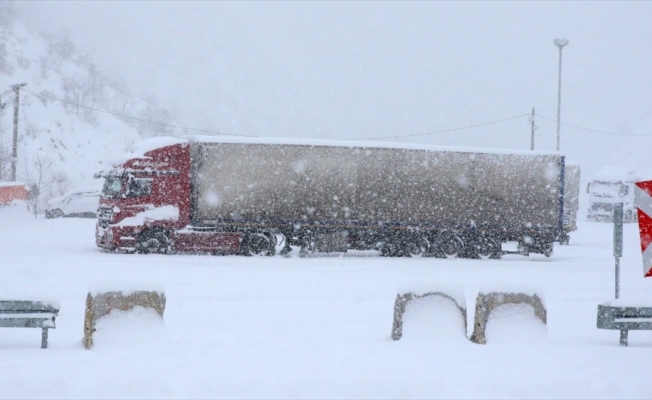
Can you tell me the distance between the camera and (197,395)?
6594 millimetres

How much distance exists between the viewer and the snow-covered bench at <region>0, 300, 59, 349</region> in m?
8.23

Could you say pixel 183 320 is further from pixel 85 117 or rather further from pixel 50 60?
pixel 50 60

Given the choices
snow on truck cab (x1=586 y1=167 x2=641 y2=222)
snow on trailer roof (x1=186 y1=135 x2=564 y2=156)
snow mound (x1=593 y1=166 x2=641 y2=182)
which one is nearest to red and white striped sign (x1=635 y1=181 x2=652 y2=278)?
snow on trailer roof (x1=186 y1=135 x2=564 y2=156)

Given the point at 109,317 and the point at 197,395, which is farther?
the point at 109,317

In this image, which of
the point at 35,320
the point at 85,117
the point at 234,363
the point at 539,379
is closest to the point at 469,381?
the point at 539,379

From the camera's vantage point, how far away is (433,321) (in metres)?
9.11

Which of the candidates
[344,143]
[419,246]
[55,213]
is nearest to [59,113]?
[55,213]

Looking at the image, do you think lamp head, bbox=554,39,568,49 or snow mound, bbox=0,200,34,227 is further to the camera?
lamp head, bbox=554,39,568,49

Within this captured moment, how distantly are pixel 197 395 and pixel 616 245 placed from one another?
6631 millimetres

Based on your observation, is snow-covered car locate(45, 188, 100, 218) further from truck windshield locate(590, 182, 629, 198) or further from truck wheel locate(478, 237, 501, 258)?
truck windshield locate(590, 182, 629, 198)

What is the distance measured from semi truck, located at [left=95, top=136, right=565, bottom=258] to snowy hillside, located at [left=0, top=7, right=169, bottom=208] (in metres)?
31.8

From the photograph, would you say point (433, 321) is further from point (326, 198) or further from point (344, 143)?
point (344, 143)

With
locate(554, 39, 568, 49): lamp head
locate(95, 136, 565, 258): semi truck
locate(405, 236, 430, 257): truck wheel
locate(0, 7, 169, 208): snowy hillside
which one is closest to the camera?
locate(95, 136, 565, 258): semi truck

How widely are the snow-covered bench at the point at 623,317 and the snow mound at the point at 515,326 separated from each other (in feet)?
2.89
